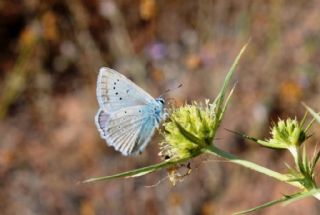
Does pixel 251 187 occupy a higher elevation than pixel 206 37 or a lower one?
lower

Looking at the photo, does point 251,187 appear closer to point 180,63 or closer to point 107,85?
point 180,63

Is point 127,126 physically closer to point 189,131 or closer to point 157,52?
point 189,131

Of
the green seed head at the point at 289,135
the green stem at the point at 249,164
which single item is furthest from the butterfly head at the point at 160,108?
the green seed head at the point at 289,135

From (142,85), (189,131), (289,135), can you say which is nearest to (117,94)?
(189,131)

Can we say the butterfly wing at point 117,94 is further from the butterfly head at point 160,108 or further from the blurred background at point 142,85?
the blurred background at point 142,85

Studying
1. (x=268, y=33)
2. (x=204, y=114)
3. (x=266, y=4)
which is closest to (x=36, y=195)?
(x=268, y=33)

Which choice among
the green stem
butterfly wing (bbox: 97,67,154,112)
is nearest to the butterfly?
butterfly wing (bbox: 97,67,154,112)

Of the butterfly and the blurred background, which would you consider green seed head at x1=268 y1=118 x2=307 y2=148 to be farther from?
the blurred background
